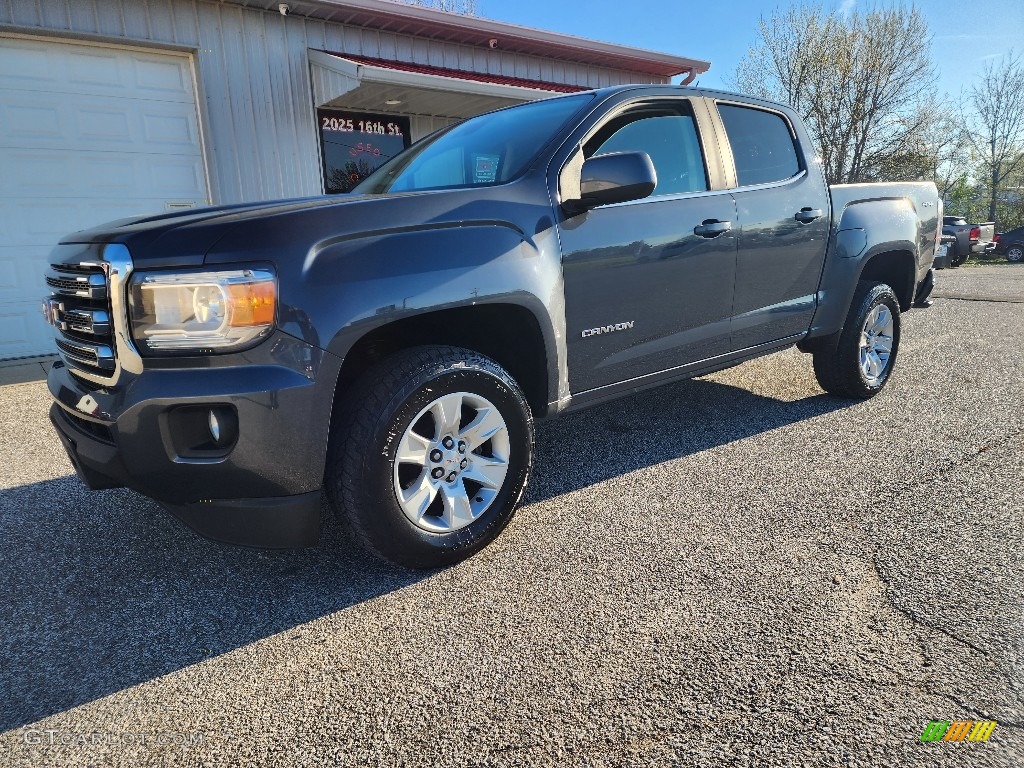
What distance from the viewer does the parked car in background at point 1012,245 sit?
77.2ft

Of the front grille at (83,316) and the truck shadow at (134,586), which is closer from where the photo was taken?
the truck shadow at (134,586)

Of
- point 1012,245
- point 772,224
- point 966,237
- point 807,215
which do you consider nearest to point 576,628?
point 772,224

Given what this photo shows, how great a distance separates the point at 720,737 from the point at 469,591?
1.00 m

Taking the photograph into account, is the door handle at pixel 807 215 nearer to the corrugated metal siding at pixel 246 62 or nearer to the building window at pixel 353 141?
the building window at pixel 353 141

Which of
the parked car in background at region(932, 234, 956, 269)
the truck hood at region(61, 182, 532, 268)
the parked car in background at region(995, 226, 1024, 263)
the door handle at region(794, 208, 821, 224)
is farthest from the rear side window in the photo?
the parked car in background at region(995, 226, 1024, 263)

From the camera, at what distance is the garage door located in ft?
22.4

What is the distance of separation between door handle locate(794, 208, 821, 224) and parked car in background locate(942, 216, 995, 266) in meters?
17.5

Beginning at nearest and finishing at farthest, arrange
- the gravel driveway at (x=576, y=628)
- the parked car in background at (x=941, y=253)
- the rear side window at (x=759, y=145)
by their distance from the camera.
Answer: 1. the gravel driveway at (x=576, y=628)
2. the rear side window at (x=759, y=145)
3. the parked car in background at (x=941, y=253)

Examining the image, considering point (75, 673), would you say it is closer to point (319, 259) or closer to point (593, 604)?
point (319, 259)

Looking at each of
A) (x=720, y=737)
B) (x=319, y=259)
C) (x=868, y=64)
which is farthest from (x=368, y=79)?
(x=868, y=64)

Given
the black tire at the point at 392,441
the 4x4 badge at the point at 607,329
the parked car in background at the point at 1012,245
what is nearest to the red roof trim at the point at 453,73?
the 4x4 badge at the point at 607,329

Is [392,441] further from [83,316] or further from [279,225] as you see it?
[83,316]

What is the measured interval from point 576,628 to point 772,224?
255 cm

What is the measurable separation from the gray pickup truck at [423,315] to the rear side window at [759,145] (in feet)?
0.10
